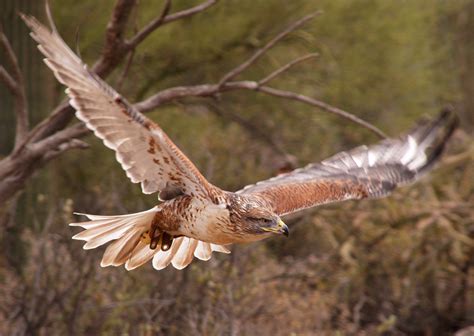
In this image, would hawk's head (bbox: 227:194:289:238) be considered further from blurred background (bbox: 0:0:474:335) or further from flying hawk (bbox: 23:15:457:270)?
blurred background (bbox: 0:0:474:335)

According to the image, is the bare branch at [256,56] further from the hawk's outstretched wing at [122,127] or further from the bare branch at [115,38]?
the hawk's outstretched wing at [122,127]

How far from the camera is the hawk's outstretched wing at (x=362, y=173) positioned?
7.26m

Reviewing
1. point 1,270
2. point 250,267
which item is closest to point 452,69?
point 250,267

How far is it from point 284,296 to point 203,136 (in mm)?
4875

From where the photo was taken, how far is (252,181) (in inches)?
505

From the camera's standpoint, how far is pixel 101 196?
9.99 metres

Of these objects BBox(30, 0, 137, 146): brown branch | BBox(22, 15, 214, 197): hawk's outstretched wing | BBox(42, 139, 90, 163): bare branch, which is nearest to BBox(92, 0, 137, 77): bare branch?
Answer: BBox(30, 0, 137, 146): brown branch

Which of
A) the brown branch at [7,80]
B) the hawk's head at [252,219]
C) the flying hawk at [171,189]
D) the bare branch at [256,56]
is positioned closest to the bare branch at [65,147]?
the brown branch at [7,80]

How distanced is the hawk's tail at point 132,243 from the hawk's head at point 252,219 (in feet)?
2.02

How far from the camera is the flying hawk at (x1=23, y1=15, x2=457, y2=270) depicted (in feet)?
19.1

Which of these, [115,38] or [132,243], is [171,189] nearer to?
[132,243]

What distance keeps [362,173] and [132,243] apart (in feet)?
6.97

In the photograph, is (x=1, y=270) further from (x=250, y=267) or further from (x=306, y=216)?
(x=306, y=216)

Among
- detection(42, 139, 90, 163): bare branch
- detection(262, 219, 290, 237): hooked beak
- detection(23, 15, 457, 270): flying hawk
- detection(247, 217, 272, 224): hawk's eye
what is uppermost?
detection(42, 139, 90, 163): bare branch
